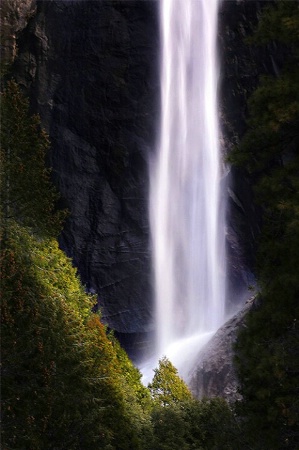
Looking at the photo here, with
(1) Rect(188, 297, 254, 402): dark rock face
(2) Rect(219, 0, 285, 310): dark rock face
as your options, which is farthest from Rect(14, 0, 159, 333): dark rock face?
(1) Rect(188, 297, 254, 402): dark rock face

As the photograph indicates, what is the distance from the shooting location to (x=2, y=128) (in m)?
17.7

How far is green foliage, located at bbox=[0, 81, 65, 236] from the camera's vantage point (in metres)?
16.8

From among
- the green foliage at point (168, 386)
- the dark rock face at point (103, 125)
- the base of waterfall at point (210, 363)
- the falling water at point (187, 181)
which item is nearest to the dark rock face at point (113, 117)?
the dark rock face at point (103, 125)

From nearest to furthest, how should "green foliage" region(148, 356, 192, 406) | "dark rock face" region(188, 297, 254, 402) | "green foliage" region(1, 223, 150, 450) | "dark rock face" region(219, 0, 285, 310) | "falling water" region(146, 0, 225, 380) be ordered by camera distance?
"green foliage" region(1, 223, 150, 450) → "green foliage" region(148, 356, 192, 406) → "dark rock face" region(188, 297, 254, 402) → "dark rock face" region(219, 0, 285, 310) → "falling water" region(146, 0, 225, 380)

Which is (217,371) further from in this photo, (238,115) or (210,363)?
(238,115)

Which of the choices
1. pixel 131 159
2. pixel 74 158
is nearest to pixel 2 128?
pixel 74 158

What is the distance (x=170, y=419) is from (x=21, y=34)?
41.2 ft

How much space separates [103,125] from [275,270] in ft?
39.8

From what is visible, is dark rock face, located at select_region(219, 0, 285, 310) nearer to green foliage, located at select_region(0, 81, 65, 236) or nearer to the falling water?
the falling water

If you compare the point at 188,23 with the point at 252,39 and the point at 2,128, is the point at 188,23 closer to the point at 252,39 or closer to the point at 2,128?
the point at 2,128

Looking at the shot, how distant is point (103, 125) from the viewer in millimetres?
20859

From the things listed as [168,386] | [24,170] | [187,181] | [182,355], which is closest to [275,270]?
[168,386]

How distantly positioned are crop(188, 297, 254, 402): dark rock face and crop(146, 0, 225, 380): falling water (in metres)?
2.81

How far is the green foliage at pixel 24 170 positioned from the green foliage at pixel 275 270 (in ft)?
26.2
